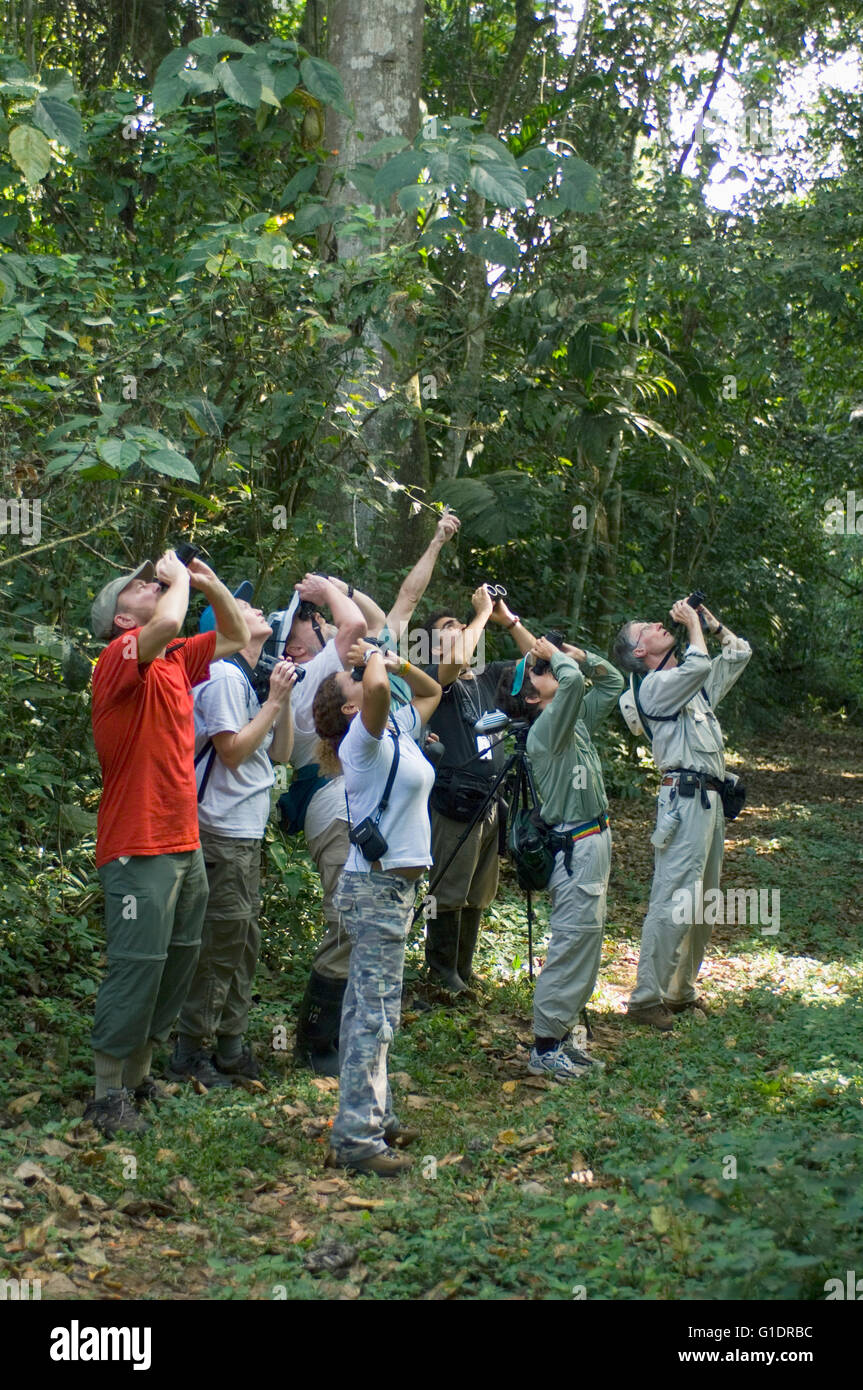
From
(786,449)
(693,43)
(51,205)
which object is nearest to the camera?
(51,205)

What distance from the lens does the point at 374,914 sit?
4.80m

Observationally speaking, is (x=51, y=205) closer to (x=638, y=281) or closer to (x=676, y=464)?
(x=638, y=281)

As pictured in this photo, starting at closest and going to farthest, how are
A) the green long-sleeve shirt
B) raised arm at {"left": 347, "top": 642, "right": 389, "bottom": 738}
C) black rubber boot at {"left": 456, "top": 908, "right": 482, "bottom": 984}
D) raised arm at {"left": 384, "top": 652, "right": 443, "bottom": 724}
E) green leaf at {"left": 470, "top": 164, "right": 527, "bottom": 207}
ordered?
raised arm at {"left": 347, "top": 642, "right": 389, "bottom": 738} → green leaf at {"left": 470, "top": 164, "right": 527, "bottom": 207} → raised arm at {"left": 384, "top": 652, "right": 443, "bottom": 724} → the green long-sleeve shirt → black rubber boot at {"left": 456, "top": 908, "right": 482, "bottom": 984}

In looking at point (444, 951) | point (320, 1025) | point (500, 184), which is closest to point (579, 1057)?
point (320, 1025)

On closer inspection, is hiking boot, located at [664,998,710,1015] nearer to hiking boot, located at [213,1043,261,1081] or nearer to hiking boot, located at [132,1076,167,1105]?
hiking boot, located at [213,1043,261,1081]

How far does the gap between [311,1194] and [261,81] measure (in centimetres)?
482

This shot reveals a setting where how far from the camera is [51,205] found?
774cm

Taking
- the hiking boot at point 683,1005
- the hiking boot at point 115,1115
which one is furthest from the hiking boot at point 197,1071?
the hiking boot at point 683,1005

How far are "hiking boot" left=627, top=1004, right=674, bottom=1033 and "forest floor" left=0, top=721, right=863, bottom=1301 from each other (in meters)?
0.07

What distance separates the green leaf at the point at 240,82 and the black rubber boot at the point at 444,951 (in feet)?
14.5

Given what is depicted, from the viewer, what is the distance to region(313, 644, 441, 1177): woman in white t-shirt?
4.75m

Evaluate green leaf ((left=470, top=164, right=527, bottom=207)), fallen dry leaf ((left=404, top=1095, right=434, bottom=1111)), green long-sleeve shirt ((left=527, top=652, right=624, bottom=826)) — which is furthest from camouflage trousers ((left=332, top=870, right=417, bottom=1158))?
green leaf ((left=470, top=164, right=527, bottom=207))
